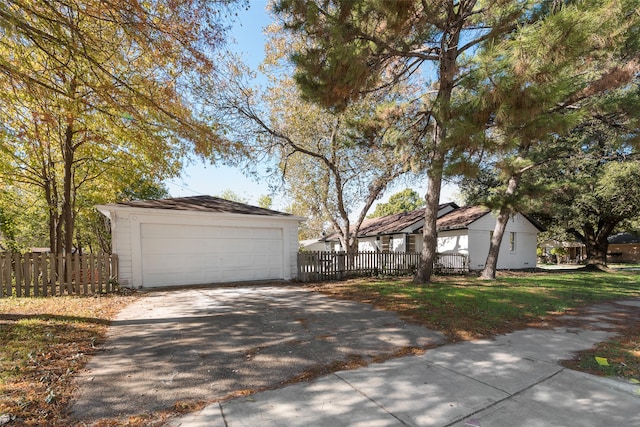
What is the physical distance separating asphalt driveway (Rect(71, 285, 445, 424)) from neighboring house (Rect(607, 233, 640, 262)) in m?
41.4

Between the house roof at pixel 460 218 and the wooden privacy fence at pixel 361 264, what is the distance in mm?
2079

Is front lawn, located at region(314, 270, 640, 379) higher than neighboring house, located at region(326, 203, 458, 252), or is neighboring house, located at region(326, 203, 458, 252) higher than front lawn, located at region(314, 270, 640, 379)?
neighboring house, located at region(326, 203, 458, 252)

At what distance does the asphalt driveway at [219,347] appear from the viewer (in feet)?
9.02

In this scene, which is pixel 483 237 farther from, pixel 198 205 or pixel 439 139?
pixel 198 205

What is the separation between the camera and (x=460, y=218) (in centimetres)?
1786

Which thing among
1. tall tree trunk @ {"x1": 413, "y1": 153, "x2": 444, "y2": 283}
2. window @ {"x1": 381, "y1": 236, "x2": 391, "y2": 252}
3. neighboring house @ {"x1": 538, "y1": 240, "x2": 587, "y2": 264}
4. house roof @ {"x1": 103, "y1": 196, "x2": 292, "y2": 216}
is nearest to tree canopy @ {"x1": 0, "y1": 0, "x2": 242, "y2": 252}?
house roof @ {"x1": 103, "y1": 196, "x2": 292, "y2": 216}

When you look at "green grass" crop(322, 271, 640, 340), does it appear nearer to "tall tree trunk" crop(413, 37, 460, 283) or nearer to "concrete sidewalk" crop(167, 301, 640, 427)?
"tall tree trunk" crop(413, 37, 460, 283)

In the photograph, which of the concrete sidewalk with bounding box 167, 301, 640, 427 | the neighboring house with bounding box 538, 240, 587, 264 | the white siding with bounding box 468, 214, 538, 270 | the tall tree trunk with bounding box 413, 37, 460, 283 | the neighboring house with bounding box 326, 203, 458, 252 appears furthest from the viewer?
the neighboring house with bounding box 538, 240, 587, 264

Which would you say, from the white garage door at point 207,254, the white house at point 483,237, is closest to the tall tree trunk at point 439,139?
the white garage door at point 207,254

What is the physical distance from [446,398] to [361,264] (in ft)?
33.4

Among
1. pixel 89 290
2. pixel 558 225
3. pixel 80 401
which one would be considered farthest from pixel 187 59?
pixel 558 225

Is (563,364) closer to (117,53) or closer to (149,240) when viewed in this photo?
(117,53)

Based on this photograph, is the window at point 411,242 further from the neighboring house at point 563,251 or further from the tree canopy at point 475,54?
the neighboring house at point 563,251

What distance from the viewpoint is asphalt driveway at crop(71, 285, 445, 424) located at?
108 inches
